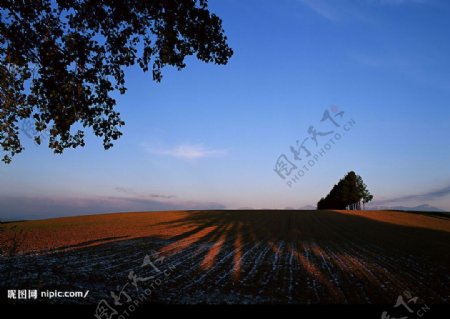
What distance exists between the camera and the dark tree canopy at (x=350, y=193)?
11531cm

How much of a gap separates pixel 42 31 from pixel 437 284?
16593 millimetres

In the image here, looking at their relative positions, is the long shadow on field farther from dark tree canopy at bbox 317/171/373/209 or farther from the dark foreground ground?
dark tree canopy at bbox 317/171/373/209

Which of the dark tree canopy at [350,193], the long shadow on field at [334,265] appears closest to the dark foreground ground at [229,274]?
the long shadow on field at [334,265]

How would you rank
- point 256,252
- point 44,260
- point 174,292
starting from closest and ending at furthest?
point 174,292
point 44,260
point 256,252

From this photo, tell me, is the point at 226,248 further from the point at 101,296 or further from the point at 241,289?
the point at 101,296

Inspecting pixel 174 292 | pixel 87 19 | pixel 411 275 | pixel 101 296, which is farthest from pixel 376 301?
pixel 87 19

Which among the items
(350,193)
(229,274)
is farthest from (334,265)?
(350,193)

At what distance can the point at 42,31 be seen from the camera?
460 inches

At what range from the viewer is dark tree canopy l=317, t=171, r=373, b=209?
115312 mm

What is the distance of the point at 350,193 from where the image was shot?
116m

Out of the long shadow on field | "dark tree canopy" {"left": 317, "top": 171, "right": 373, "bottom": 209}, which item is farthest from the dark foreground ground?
"dark tree canopy" {"left": 317, "top": 171, "right": 373, "bottom": 209}

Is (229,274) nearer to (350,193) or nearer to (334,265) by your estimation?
(334,265)

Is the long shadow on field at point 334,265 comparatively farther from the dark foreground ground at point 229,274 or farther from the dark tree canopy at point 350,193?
the dark tree canopy at point 350,193

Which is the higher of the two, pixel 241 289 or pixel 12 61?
pixel 12 61
